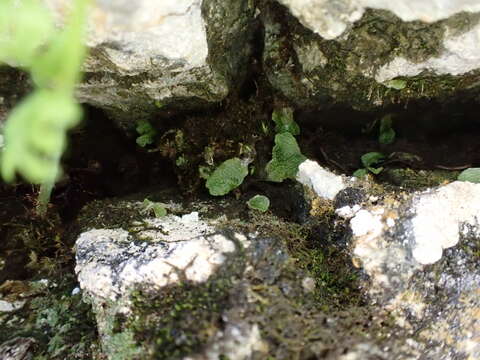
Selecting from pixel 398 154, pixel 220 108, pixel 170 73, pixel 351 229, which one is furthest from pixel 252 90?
pixel 351 229

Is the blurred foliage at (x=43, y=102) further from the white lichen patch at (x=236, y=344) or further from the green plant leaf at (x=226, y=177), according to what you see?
the green plant leaf at (x=226, y=177)

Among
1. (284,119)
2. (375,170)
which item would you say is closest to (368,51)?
(284,119)

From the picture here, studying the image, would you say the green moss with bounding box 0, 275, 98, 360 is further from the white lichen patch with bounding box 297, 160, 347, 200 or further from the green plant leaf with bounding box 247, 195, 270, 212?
the white lichen patch with bounding box 297, 160, 347, 200

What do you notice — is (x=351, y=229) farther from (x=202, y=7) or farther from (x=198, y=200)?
(x=202, y=7)

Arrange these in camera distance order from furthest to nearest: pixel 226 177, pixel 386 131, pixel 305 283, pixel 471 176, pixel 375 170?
pixel 386 131
pixel 375 170
pixel 226 177
pixel 471 176
pixel 305 283

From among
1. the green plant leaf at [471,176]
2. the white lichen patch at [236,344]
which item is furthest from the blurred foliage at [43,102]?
the green plant leaf at [471,176]

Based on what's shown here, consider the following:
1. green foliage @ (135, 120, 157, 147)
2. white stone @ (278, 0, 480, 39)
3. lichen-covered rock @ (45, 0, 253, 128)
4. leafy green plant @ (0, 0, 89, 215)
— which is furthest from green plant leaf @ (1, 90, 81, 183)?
green foliage @ (135, 120, 157, 147)

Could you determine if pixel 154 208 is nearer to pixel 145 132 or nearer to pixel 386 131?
pixel 145 132
